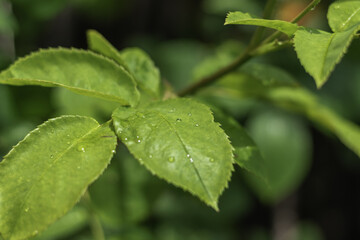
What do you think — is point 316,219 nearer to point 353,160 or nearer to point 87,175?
point 353,160

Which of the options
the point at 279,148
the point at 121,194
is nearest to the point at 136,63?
the point at 121,194

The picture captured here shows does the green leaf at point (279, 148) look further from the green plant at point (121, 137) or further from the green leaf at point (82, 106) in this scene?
the green plant at point (121, 137)

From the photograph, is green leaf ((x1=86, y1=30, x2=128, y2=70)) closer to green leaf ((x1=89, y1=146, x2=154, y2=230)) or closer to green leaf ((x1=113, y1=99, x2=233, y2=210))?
green leaf ((x1=113, y1=99, x2=233, y2=210))

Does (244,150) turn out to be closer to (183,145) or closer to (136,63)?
(183,145)

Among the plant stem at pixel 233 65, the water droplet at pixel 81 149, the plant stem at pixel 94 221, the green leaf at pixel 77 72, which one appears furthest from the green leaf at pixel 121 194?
the water droplet at pixel 81 149

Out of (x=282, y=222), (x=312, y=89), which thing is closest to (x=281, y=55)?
(x=312, y=89)

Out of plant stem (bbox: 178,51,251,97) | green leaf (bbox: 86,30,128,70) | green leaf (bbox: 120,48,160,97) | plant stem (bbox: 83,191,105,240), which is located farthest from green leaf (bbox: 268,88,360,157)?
plant stem (bbox: 83,191,105,240)

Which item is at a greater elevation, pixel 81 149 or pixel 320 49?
pixel 320 49
